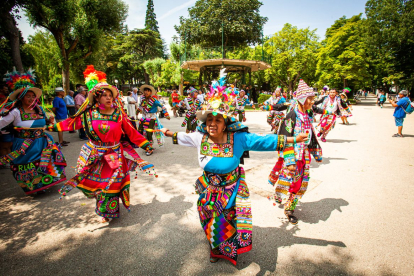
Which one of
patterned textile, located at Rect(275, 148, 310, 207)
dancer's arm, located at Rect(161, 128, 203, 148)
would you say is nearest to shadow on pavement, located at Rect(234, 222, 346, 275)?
patterned textile, located at Rect(275, 148, 310, 207)

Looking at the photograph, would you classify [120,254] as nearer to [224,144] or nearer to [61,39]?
[224,144]

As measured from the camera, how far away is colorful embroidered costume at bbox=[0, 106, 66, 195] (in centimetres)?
398

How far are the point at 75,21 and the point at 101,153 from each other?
1509 cm

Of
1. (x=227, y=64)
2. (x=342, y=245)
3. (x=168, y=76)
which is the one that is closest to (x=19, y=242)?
(x=342, y=245)

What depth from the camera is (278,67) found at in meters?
34.7

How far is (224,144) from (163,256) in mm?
1600

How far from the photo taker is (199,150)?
8.34 feet

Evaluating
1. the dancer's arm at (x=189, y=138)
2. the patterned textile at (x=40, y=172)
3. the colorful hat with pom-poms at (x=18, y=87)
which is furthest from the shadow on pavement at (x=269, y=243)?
the colorful hat with pom-poms at (x=18, y=87)

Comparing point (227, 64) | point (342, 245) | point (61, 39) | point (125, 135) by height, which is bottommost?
A: point (342, 245)

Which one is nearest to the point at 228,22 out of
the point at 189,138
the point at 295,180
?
the point at 295,180

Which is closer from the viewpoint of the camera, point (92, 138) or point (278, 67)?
point (92, 138)

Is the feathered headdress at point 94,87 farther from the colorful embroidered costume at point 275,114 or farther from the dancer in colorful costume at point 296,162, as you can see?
the colorful embroidered costume at point 275,114

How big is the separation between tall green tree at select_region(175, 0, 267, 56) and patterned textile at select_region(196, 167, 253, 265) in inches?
1049

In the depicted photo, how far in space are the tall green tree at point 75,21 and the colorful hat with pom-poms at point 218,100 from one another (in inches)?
510
